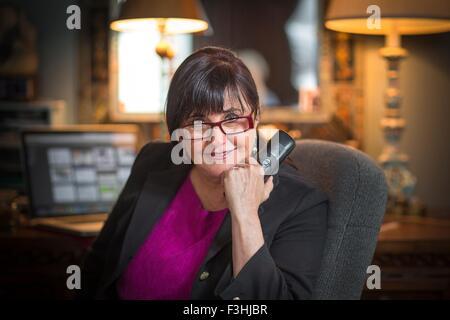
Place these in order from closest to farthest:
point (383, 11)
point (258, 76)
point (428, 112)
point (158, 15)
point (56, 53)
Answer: point (383, 11), point (158, 15), point (428, 112), point (258, 76), point (56, 53)

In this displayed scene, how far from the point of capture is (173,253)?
1.33m

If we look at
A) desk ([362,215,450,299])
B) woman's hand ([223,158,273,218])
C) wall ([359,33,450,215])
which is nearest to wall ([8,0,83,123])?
wall ([359,33,450,215])

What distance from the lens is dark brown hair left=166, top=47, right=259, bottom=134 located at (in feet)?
4.02

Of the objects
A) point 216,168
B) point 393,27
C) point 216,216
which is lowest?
point 216,216

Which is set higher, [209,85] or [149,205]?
[209,85]

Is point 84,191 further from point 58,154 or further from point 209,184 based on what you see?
point 209,184

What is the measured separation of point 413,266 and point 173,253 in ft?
2.89

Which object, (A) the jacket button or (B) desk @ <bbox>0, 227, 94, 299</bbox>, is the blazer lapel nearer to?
(A) the jacket button

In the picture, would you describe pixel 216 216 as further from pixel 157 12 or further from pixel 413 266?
pixel 157 12

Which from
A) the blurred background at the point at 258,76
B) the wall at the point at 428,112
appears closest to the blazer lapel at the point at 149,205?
the blurred background at the point at 258,76

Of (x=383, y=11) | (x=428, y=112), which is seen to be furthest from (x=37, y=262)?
(x=428, y=112)

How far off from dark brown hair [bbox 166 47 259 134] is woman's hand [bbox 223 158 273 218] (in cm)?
12
